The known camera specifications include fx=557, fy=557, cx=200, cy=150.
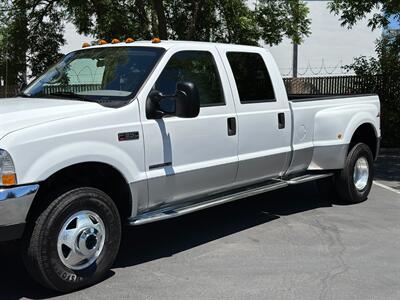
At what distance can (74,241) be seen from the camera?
425 cm

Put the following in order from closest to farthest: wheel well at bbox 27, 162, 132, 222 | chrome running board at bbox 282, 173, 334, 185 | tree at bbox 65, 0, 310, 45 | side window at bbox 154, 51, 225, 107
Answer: wheel well at bbox 27, 162, 132, 222, side window at bbox 154, 51, 225, 107, chrome running board at bbox 282, 173, 334, 185, tree at bbox 65, 0, 310, 45

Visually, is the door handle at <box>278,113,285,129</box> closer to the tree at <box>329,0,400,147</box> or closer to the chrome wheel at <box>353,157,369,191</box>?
the chrome wheel at <box>353,157,369,191</box>

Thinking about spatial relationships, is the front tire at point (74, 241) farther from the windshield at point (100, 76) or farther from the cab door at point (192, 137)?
the windshield at point (100, 76)

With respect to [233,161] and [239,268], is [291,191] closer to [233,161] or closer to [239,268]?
[233,161]

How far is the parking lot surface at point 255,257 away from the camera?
4.43 metres

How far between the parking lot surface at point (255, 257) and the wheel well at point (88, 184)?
66 centimetres

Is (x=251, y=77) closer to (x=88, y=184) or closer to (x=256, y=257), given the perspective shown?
(x=256, y=257)

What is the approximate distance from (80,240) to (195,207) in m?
1.25

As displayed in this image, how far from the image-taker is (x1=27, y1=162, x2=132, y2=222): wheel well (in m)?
4.16

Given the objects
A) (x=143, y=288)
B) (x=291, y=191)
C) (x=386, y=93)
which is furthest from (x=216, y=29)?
(x=143, y=288)

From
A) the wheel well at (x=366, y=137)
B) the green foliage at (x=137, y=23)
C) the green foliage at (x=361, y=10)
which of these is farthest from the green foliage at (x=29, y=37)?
the wheel well at (x=366, y=137)

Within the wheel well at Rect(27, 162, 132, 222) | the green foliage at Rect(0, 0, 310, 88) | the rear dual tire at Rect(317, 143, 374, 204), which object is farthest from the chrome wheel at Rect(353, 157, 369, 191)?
the green foliage at Rect(0, 0, 310, 88)

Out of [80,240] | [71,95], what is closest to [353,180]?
[71,95]

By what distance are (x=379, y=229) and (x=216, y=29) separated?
8.78 meters
